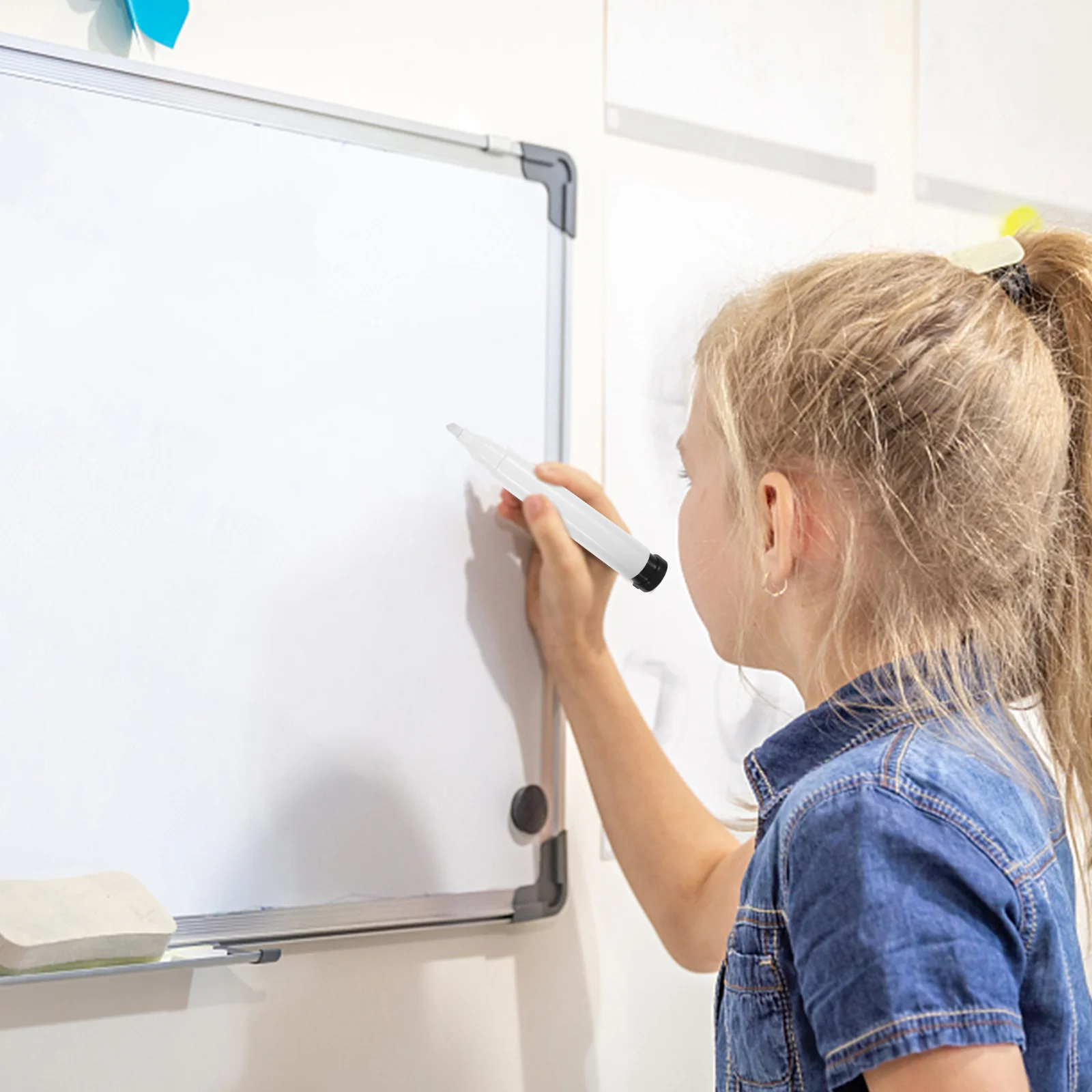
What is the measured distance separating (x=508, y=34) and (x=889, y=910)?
0.76m

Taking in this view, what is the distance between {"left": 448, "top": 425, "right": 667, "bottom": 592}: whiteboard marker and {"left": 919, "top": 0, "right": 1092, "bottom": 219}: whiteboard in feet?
1.92

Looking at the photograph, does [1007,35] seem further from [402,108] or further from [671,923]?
[671,923]

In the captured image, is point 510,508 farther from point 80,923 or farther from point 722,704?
point 80,923

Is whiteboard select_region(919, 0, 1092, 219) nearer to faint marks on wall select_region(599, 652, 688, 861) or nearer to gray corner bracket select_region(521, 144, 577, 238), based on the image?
gray corner bracket select_region(521, 144, 577, 238)

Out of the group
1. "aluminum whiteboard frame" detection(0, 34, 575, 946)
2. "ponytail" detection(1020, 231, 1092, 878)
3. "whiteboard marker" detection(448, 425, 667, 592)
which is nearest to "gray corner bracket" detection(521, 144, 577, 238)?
"aluminum whiteboard frame" detection(0, 34, 575, 946)

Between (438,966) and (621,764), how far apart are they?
0.70 ft

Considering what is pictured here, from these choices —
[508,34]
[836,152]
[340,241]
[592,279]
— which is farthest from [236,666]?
[836,152]

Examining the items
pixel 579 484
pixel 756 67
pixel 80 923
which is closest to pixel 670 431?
pixel 579 484

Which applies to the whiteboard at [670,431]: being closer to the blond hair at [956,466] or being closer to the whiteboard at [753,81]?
the whiteboard at [753,81]

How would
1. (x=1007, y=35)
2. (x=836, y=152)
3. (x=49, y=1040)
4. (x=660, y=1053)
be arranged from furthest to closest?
(x=1007, y=35)
(x=836, y=152)
(x=660, y=1053)
(x=49, y=1040)

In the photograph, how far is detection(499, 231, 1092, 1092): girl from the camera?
1.74 feet

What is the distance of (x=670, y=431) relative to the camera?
102cm

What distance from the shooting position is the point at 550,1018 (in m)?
0.95

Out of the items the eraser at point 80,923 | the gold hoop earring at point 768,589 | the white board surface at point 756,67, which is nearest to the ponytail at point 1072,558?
the gold hoop earring at point 768,589
